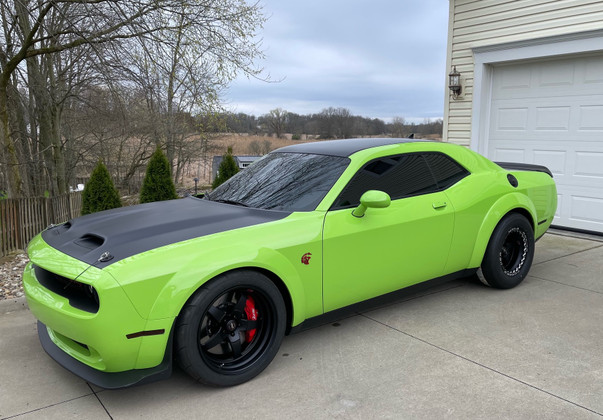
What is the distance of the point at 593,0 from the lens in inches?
266

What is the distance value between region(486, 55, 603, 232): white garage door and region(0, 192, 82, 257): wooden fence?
7719mm

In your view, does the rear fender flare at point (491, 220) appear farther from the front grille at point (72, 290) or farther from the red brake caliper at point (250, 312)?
the front grille at point (72, 290)

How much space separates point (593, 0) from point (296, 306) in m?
6.60

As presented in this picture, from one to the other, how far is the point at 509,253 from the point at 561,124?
11.6ft

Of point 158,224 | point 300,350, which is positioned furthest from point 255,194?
point 300,350

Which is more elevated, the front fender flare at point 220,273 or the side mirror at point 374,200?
the side mirror at point 374,200

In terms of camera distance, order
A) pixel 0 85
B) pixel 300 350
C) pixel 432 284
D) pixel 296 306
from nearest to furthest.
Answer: pixel 296 306, pixel 300 350, pixel 432 284, pixel 0 85

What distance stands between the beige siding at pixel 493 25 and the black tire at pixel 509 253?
3.88m

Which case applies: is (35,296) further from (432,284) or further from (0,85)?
(0,85)

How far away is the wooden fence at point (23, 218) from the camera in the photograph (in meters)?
6.51

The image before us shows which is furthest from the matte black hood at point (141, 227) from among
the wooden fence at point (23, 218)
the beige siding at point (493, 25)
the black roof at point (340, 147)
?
the beige siding at point (493, 25)

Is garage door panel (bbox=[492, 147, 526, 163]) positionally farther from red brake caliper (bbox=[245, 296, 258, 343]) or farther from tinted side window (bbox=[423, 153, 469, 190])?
red brake caliper (bbox=[245, 296, 258, 343])

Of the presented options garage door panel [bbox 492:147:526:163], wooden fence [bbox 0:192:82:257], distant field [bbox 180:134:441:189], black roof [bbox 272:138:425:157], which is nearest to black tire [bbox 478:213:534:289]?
black roof [bbox 272:138:425:157]

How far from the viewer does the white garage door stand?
7.02 metres
